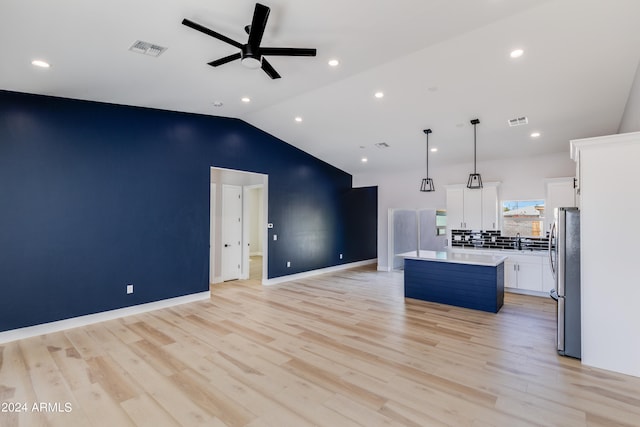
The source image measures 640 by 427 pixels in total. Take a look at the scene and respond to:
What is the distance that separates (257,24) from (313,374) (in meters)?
3.18

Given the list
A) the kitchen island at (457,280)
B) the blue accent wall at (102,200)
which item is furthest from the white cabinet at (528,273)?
the blue accent wall at (102,200)

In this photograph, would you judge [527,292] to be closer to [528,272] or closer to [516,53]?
[528,272]

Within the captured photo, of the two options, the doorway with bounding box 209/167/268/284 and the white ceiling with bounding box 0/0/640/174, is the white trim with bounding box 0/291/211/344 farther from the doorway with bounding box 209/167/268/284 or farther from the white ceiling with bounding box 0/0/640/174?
the white ceiling with bounding box 0/0/640/174

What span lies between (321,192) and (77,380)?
633 cm

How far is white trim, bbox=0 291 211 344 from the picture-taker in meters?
3.86

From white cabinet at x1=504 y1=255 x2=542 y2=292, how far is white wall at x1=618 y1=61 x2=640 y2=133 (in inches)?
108

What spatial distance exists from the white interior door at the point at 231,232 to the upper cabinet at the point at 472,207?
197 inches

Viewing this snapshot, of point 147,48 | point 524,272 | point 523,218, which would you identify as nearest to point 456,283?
A: point 524,272

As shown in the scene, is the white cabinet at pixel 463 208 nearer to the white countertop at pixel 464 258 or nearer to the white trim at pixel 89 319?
the white countertop at pixel 464 258

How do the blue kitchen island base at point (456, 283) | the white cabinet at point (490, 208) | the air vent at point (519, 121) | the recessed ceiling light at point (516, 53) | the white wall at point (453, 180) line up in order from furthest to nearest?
the white cabinet at point (490, 208) → the white wall at point (453, 180) → the air vent at point (519, 121) → the blue kitchen island base at point (456, 283) → the recessed ceiling light at point (516, 53)

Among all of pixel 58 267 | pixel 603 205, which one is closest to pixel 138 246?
pixel 58 267

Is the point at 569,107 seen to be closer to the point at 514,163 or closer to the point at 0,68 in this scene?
the point at 514,163

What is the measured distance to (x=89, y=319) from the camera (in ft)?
14.5

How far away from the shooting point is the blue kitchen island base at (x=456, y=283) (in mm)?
4934
